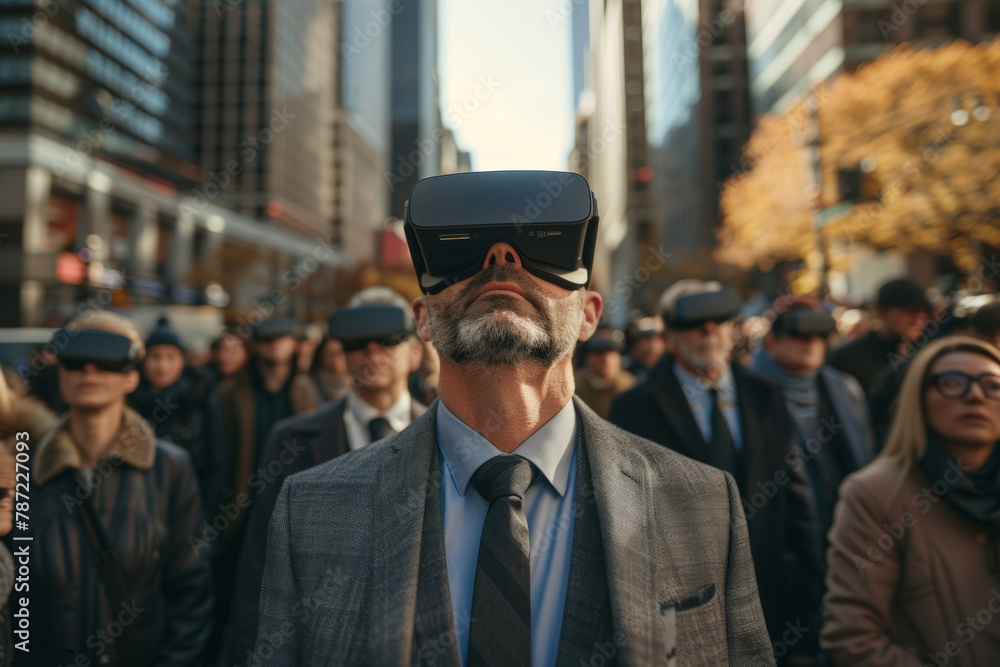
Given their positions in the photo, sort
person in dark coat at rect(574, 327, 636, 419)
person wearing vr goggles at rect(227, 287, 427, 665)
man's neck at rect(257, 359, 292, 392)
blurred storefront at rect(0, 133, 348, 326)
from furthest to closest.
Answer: blurred storefront at rect(0, 133, 348, 326), person in dark coat at rect(574, 327, 636, 419), man's neck at rect(257, 359, 292, 392), person wearing vr goggles at rect(227, 287, 427, 665)

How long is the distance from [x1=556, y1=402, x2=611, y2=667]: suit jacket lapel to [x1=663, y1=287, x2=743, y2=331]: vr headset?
2.35m

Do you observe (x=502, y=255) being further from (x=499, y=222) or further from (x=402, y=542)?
(x=402, y=542)

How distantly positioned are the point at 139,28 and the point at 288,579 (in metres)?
67.0

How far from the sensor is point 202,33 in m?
78.2

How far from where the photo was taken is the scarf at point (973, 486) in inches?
94.5

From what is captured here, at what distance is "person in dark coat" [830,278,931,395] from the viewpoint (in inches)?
211

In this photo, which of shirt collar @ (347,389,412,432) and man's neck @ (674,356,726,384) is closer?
shirt collar @ (347,389,412,432)

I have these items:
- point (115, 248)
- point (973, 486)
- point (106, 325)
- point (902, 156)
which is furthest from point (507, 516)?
point (115, 248)

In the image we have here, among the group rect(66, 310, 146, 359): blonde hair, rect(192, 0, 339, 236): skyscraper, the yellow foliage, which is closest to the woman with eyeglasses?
rect(66, 310, 146, 359): blonde hair

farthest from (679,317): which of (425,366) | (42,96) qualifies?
(42,96)

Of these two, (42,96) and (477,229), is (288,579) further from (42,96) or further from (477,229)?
(42,96)

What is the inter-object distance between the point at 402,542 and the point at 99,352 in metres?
2.14

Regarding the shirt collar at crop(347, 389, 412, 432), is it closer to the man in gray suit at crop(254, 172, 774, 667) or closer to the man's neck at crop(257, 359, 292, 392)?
the man in gray suit at crop(254, 172, 774, 667)

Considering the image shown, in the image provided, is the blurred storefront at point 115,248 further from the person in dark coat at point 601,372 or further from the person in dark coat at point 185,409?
the person in dark coat at point 601,372
